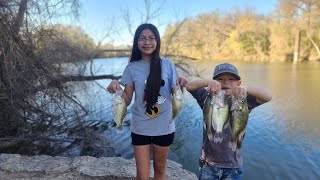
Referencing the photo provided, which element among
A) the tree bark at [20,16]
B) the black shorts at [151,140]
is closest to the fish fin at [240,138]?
the black shorts at [151,140]

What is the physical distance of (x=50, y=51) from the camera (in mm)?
8406

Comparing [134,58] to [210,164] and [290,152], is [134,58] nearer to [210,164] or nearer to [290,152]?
[210,164]

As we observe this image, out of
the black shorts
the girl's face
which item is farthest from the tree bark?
the black shorts

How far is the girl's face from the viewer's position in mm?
3166

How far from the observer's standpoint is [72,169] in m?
5.22

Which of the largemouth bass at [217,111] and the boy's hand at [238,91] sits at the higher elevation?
the boy's hand at [238,91]

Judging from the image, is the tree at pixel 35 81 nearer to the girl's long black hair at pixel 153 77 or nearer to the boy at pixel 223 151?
the girl's long black hair at pixel 153 77

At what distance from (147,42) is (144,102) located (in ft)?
1.95

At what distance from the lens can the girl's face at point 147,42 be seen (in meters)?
3.17

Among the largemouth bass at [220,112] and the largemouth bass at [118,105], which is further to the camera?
the largemouth bass at [118,105]

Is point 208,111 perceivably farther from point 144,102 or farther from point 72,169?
point 72,169

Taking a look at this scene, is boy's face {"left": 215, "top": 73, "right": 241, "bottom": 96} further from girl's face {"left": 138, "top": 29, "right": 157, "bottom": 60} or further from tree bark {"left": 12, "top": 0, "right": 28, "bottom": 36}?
tree bark {"left": 12, "top": 0, "right": 28, "bottom": 36}

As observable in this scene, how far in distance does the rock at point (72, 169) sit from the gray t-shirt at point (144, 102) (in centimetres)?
204

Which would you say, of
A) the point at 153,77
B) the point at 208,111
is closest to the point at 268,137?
the point at 153,77
